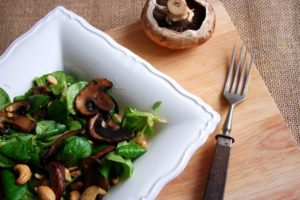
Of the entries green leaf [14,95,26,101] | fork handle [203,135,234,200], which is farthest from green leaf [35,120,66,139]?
fork handle [203,135,234,200]

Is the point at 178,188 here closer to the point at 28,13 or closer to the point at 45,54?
the point at 45,54

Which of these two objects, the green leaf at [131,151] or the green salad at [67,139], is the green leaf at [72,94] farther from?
the green leaf at [131,151]

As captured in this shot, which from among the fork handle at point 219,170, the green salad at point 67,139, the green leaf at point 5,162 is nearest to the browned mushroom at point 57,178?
the green salad at point 67,139

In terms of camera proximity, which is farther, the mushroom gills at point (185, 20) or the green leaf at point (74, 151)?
the mushroom gills at point (185, 20)

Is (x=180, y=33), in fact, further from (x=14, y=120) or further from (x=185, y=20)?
(x=14, y=120)

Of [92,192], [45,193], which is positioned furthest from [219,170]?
[45,193]

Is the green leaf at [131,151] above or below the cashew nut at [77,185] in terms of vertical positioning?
above
